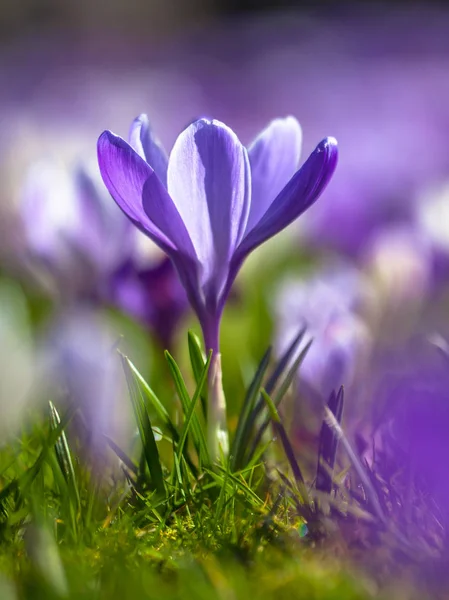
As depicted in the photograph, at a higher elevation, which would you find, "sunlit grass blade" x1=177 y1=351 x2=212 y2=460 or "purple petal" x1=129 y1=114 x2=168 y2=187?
"purple petal" x1=129 y1=114 x2=168 y2=187

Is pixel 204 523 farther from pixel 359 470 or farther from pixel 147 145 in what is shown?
pixel 147 145

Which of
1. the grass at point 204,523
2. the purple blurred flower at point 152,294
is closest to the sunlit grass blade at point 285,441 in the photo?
the grass at point 204,523

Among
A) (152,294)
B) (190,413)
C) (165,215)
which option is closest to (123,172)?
(165,215)

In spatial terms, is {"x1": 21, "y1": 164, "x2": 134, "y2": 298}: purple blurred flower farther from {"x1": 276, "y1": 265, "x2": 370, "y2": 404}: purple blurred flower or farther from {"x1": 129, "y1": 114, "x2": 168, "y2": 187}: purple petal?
{"x1": 129, "y1": 114, "x2": 168, "y2": 187}: purple petal

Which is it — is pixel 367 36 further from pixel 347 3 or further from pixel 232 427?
pixel 232 427

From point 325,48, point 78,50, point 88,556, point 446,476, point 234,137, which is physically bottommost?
point 88,556

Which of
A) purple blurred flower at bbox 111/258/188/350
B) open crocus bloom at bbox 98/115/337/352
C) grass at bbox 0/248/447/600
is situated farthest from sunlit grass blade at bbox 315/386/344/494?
purple blurred flower at bbox 111/258/188/350

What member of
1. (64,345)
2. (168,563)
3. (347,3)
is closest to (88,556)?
(168,563)
